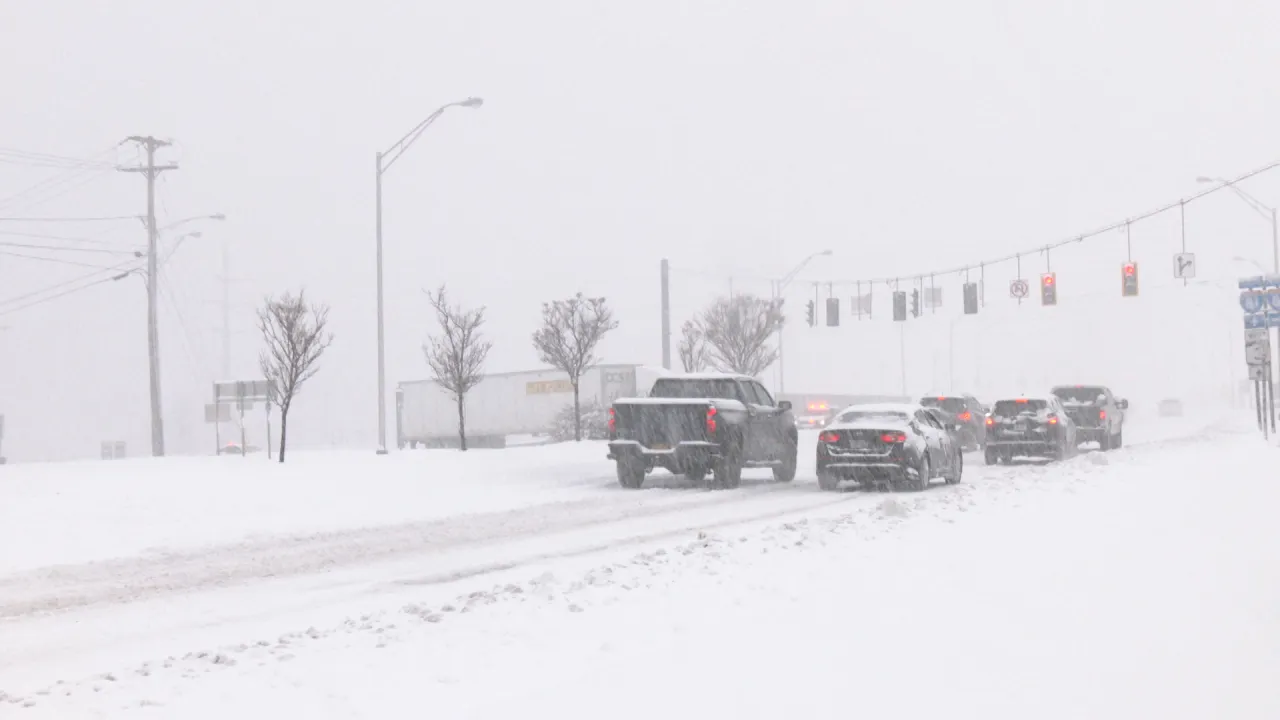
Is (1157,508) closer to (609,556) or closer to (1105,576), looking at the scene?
(1105,576)

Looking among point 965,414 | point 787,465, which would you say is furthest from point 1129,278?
point 787,465

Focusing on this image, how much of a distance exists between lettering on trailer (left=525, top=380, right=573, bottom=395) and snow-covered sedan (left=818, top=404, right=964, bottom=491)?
32777 millimetres

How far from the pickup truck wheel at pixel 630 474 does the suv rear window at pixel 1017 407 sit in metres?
11.0

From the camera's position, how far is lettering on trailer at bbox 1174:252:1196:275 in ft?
Result: 130

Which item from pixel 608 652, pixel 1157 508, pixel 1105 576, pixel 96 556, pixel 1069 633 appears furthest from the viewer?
pixel 1157 508

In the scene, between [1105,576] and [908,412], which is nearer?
[1105,576]

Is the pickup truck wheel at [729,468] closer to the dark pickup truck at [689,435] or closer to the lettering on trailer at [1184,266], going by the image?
the dark pickup truck at [689,435]

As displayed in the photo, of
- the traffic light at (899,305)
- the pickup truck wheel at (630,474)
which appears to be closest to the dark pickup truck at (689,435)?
the pickup truck wheel at (630,474)

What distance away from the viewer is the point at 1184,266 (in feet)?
131

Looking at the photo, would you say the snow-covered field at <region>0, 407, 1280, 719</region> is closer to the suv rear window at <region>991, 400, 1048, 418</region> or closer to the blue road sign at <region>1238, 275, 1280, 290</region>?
the suv rear window at <region>991, 400, 1048, 418</region>

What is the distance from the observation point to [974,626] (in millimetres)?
7863

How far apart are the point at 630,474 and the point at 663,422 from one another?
4.29 feet

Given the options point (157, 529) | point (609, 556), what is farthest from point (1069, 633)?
point (157, 529)

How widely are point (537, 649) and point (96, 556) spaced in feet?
27.3
